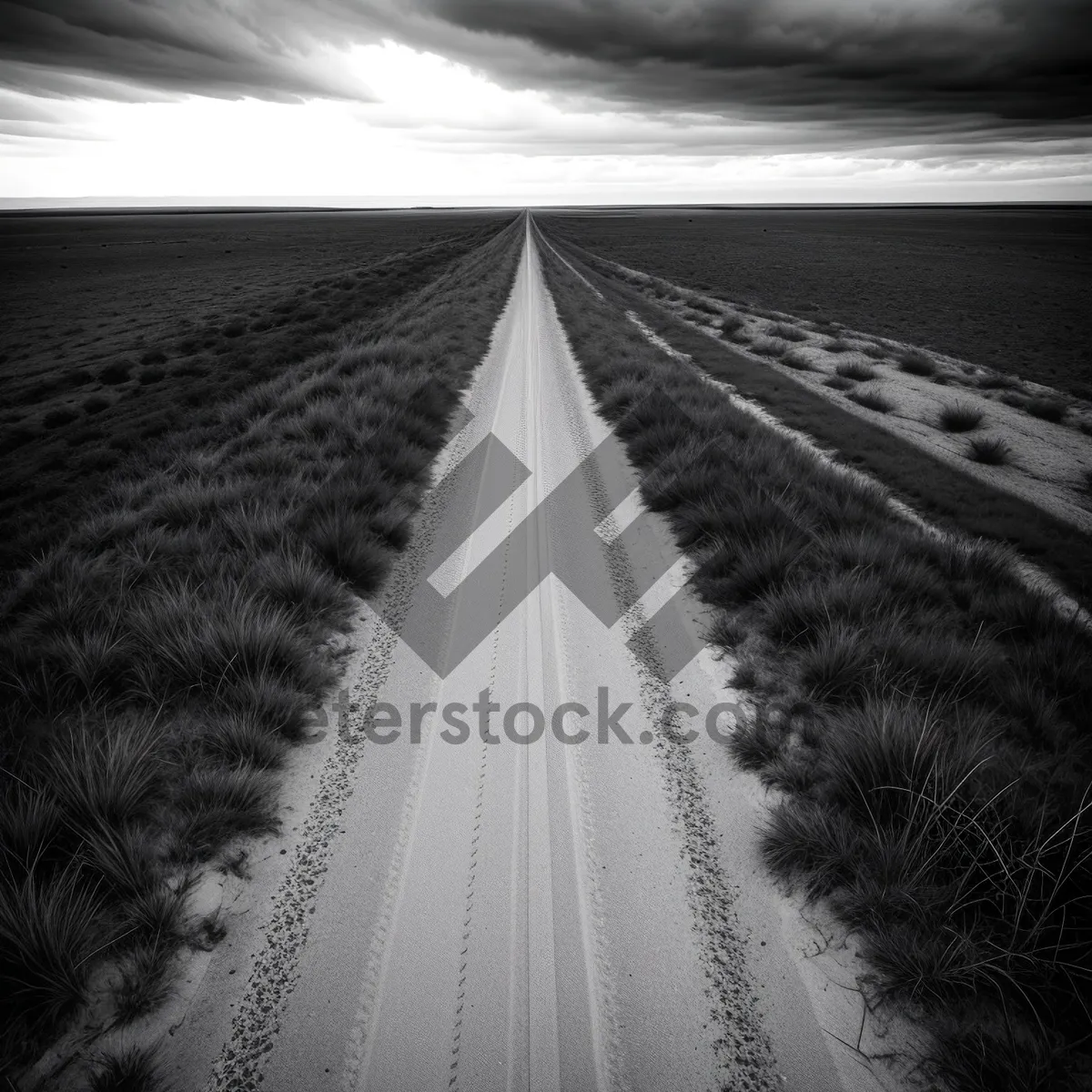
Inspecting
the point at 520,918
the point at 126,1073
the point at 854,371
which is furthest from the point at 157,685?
the point at 854,371

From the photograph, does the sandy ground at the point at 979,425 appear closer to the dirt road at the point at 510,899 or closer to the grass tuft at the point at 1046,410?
the grass tuft at the point at 1046,410

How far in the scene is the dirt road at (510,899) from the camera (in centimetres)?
199

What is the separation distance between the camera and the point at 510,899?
247 centimetres

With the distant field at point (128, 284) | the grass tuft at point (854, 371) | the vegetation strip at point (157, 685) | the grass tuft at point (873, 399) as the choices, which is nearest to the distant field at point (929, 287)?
the grass tuft at point (854, 371)

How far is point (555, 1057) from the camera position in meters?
2.00

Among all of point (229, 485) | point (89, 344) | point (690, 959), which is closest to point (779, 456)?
point (690, 959)

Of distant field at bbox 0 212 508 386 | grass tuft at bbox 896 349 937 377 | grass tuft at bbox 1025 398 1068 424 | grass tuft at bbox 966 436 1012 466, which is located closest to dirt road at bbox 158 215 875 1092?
grass tuft at bbox 966 436 1012 466

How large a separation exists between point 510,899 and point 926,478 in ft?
26.1

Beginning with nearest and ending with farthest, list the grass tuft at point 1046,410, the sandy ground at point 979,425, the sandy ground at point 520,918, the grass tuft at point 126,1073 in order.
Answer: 1. the grass tuft at point 126,1073
2. the sandy ground at point 520,918
3. the sandy ground at point 979,425
4. the grass tuft at point 1046,410

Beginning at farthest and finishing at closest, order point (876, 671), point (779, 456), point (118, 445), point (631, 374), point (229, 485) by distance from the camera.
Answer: point (631, 374) < point (118, 445) < point (779, 456) < point (229, 485) < point (876, 671)

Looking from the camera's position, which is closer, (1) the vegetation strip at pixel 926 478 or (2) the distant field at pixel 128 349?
(1) the vegetation strip at pixel 926 478

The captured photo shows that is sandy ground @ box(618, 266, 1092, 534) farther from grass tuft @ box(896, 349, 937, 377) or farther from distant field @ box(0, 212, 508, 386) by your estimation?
distant field @ box(0, 212, 508, 386)

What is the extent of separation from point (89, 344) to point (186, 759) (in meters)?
21.4

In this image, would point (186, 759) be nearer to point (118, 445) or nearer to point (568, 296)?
point (118, 445)
